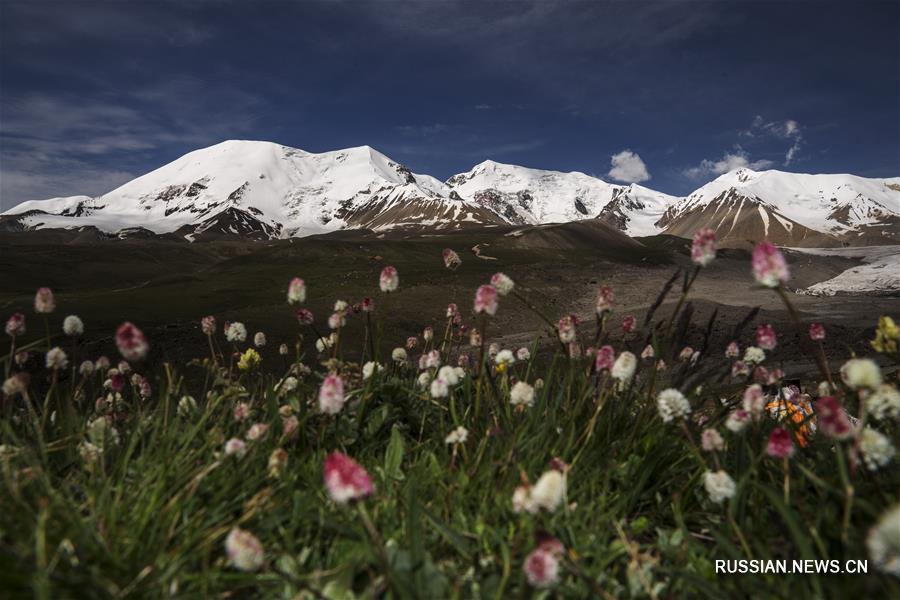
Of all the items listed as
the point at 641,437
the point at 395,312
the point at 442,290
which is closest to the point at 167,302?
the point at 395,312

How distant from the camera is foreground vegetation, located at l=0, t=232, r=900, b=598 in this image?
71.9 inches

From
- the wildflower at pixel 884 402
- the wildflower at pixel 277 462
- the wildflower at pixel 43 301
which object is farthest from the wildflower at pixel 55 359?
the wildflower at pixel 884 402

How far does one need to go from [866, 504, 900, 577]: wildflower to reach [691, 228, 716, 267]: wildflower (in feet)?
4.59

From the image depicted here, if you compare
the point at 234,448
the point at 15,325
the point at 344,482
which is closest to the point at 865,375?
the point at 344,482

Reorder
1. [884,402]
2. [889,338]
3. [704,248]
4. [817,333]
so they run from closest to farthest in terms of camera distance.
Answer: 1. [884,402]
2. [889,338]
3. [704,248]
4. [817,333]

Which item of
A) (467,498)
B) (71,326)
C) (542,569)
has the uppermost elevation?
(71,326)

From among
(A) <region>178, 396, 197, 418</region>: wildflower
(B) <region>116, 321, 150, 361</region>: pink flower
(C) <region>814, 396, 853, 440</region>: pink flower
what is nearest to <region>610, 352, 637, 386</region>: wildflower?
(C) <region>814, 396, 853, 440</region>: pink flower

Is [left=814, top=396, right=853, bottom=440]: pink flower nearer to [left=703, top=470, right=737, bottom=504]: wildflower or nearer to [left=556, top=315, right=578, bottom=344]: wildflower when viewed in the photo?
[left=703, top=470, right=737, bottom=504]: wildflower

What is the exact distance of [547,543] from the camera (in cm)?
156

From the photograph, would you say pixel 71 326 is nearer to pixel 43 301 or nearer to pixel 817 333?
pixel 43 301

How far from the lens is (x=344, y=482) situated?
1485 millimetres

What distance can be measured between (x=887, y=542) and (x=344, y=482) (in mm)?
1527

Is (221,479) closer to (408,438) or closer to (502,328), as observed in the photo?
(408,438)

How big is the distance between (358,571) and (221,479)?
2.88ft
